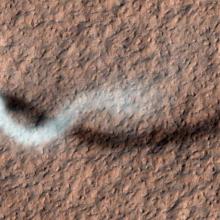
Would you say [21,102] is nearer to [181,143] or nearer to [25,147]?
[25,147]

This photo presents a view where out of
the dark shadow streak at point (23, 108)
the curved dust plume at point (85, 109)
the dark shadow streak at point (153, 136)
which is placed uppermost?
the dark shadow streak at point (23, 108)

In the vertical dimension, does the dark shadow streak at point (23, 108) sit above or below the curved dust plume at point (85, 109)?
above

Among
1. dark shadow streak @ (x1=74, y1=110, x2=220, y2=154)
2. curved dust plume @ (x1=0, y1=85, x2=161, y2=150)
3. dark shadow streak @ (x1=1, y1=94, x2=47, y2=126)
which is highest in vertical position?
dark shadow streak @ (x1=1, y1=94, x2=47, y2=126)

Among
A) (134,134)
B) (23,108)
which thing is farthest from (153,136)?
(23,108)

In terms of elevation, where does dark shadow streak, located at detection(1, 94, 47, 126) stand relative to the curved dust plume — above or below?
above

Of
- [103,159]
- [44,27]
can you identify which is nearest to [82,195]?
[103,159]

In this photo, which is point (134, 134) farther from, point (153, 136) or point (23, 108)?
point (23, 108)
